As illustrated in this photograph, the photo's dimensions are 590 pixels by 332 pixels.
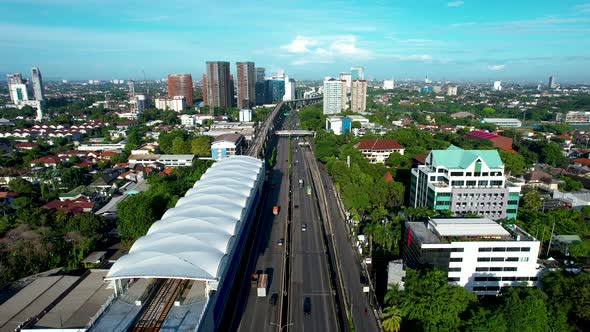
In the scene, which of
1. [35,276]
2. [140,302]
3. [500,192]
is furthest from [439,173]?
[35,276]

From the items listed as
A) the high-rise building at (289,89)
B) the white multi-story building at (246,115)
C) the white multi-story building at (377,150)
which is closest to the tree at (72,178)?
the white multi-story building at (377,150)

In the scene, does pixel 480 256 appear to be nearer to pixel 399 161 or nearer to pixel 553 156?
pixel 399 161

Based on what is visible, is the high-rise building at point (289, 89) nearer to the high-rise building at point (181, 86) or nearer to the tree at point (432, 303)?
the high-rise building at point (181, 86)

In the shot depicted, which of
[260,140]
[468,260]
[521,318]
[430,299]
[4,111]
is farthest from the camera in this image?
[4,111]

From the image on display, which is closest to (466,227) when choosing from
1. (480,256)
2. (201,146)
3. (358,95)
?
(480,256)

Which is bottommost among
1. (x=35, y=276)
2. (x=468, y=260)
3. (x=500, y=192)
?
(x=35, y=276)

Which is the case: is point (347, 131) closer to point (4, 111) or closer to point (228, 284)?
point (228, 284)

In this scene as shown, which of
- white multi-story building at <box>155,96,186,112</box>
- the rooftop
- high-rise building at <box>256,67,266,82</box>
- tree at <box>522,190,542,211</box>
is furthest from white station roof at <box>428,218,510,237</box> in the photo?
high-rise building at <box>256,67,266,82</box>
